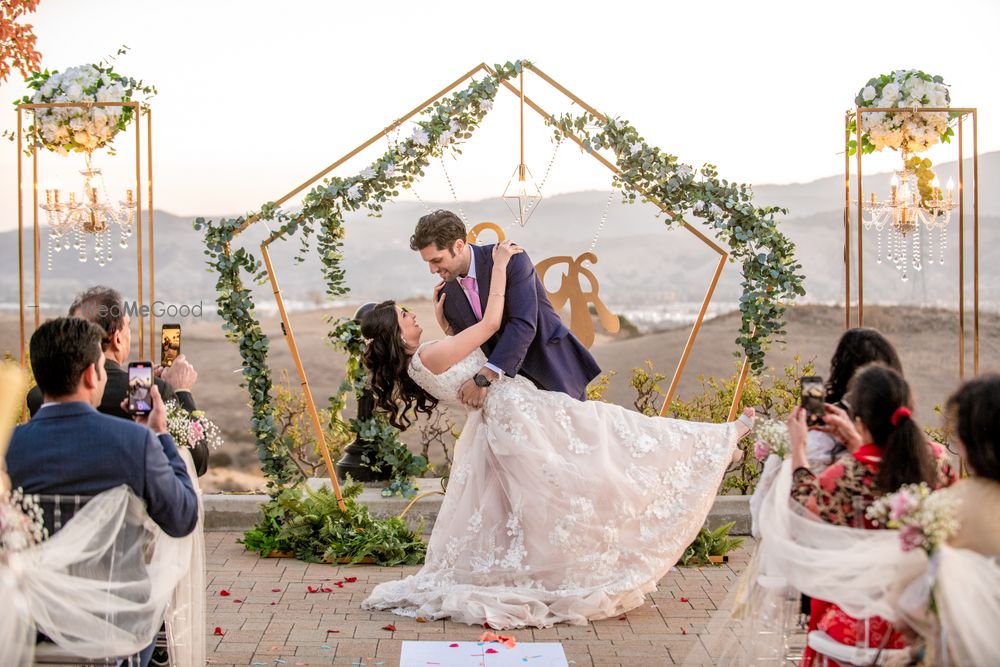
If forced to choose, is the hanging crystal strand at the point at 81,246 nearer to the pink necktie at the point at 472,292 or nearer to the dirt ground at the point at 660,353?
the pink necktie at the point at 472,292

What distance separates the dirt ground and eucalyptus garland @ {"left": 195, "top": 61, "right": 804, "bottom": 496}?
698 cm

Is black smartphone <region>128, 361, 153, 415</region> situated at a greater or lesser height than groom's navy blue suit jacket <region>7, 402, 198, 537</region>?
greater

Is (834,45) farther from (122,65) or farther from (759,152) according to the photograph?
(122,65)

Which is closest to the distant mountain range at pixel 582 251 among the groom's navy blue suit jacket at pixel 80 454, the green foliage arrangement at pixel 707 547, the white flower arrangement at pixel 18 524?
the green foliage arrangement at pixel 707 547

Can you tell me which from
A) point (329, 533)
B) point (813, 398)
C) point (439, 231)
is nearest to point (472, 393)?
point (439, 231)

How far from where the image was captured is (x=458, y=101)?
5973 millimetres

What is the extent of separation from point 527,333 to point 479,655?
145 centimetres

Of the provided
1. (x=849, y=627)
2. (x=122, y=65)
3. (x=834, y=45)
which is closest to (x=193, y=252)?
(x=122, y=65)

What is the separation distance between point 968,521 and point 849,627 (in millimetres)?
618

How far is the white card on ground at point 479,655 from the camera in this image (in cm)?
435

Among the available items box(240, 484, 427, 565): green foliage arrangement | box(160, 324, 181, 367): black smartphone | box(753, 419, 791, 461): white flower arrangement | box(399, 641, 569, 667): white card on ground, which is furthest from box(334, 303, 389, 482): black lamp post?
box(753, 419, 791, 461): white flower arrangement

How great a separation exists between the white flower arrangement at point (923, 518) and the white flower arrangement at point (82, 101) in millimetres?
4992

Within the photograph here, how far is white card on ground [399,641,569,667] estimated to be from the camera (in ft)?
14.3

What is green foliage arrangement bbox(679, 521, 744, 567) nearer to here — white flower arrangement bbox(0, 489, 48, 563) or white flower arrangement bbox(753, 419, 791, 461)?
white flower arrangement bbox(753, 419, 791, 461)
